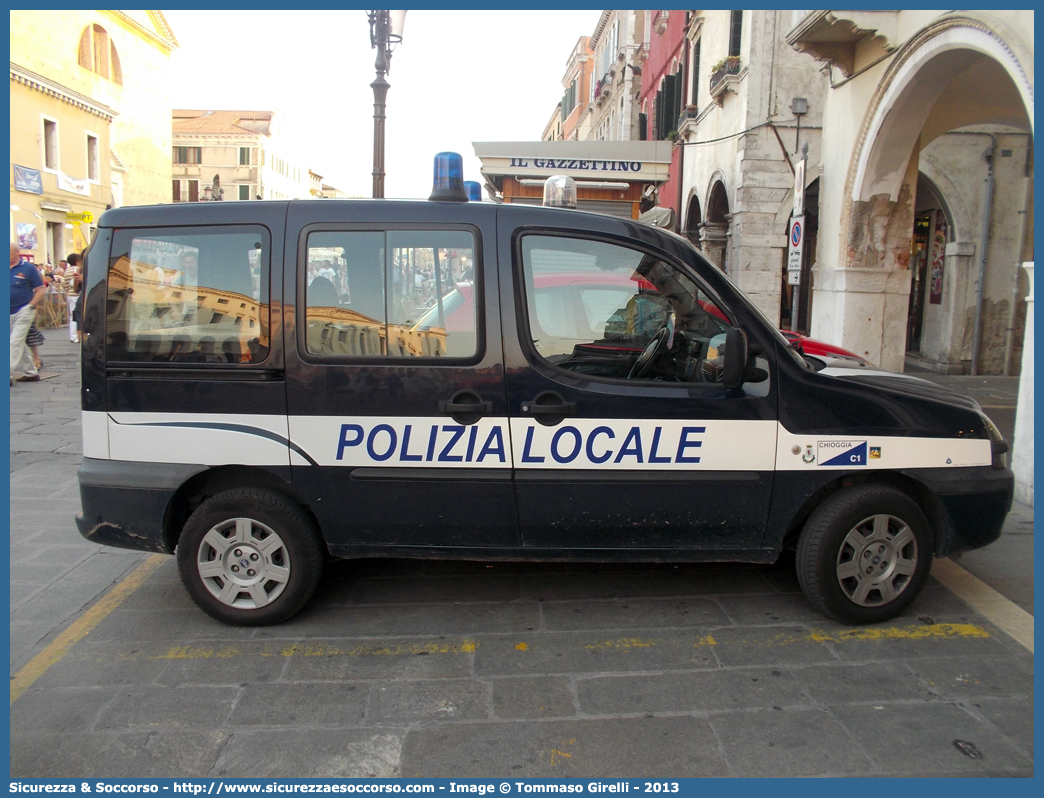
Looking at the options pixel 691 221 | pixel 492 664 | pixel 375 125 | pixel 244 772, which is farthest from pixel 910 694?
pixel 691 221

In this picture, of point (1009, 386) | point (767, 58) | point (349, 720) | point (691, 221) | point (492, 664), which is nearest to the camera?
point (349, 720)

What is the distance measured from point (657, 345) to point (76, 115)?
3443cm

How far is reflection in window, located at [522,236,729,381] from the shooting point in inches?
142

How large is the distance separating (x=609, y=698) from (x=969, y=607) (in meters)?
2.13

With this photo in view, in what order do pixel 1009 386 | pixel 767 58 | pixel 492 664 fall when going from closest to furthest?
pixel 492 664, pixel 1009 386, pixel 767 58

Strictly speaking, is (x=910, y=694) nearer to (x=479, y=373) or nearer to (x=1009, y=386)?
(x=479, y=373)

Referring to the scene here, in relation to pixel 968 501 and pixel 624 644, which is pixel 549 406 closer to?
pixel 624 644

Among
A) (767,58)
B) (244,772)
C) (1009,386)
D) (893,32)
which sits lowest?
(244,772)

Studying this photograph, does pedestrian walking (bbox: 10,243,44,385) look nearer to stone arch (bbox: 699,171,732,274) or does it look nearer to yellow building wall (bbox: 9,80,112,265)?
stone arch (bbox: 699,171,732,274)

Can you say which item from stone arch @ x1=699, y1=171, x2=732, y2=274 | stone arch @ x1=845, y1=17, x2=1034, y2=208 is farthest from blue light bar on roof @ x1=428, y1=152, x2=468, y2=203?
stone arch @ x1=699, y1=171, x2=732, y2=274

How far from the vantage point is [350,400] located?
3574 mm

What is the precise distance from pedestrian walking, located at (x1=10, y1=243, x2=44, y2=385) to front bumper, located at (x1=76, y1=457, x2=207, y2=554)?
826 centimetres

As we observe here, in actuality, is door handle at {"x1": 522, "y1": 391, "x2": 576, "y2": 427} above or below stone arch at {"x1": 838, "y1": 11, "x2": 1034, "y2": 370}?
below

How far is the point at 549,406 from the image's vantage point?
353cm
